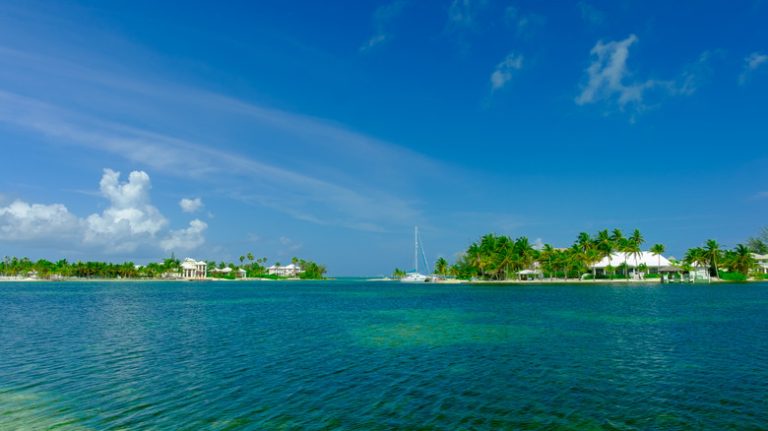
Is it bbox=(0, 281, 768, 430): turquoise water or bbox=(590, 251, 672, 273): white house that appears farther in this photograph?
bbox=(590, 251, 672, 273): white house

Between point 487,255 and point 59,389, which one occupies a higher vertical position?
point 487,255

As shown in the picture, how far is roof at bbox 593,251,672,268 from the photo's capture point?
157250mm

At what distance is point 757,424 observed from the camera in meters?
15.5

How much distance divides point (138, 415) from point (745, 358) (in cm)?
3235

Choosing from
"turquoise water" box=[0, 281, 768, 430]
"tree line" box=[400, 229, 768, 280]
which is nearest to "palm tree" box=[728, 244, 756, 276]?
"tree line" box=[400, 229, 768, 280]

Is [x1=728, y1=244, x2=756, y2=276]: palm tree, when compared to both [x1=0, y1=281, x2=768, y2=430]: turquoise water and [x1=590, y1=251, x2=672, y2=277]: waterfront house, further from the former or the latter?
[x1=0, y1=281, x2=768, y2=430]: turquoise water

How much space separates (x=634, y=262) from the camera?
158500 millimetres

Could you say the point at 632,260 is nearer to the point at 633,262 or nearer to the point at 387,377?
the point at 633,262

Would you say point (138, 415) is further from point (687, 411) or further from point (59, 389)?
point (687, 411)

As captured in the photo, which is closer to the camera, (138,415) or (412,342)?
(138,415)

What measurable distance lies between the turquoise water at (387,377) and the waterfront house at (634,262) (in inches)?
4897

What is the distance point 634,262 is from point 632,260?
2501mm

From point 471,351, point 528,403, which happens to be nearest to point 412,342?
point 471,351

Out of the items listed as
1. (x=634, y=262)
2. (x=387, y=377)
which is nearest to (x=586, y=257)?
(x=634, y=262)
